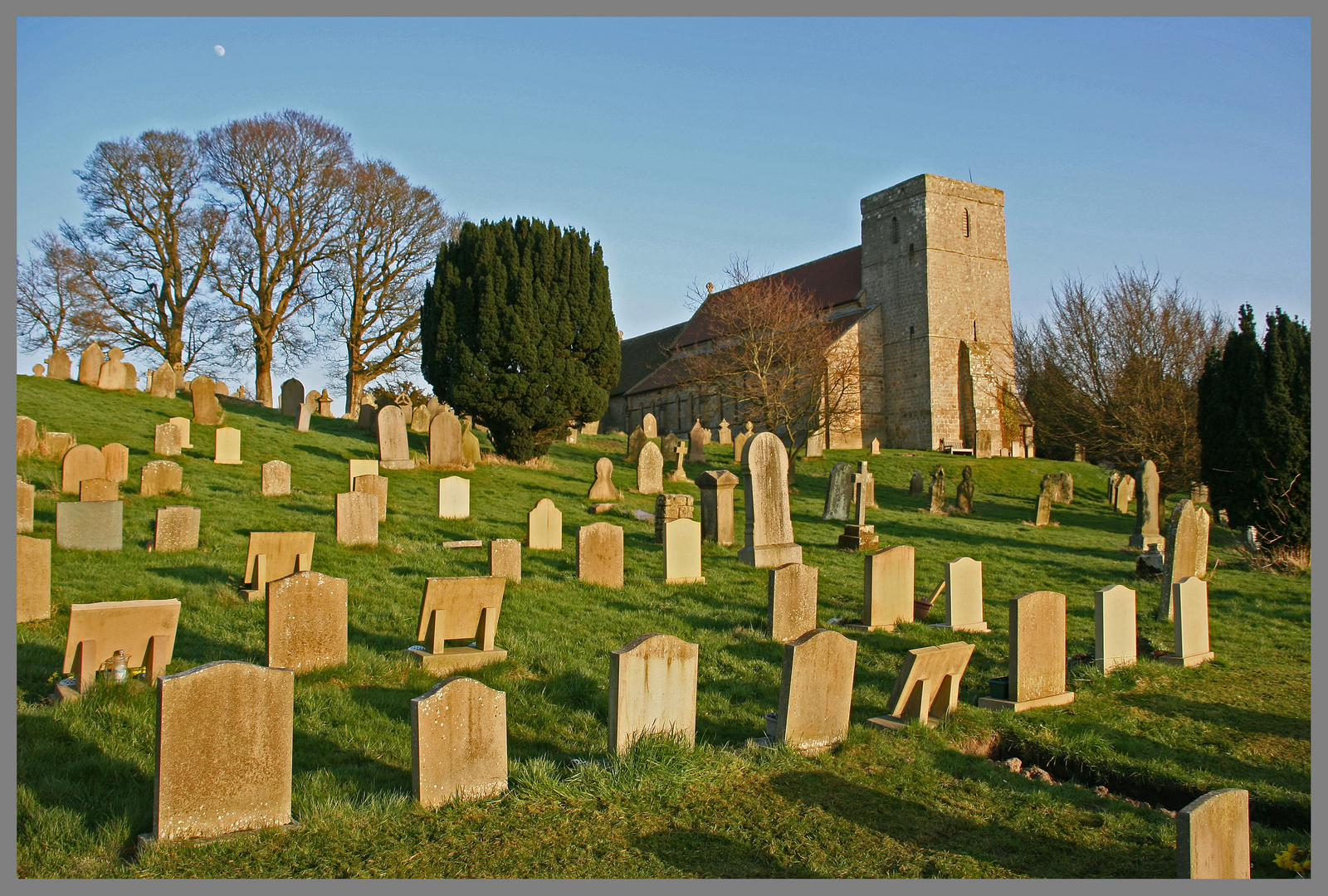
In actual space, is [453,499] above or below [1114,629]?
above

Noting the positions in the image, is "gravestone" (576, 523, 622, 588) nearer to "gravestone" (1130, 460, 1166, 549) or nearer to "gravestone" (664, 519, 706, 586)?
"gravestone" (664, 519, 706, 586)

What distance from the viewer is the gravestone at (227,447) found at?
15453mm

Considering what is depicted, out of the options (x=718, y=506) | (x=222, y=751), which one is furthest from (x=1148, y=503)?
(x=222, y=751)

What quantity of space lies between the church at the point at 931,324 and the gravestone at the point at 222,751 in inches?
1254

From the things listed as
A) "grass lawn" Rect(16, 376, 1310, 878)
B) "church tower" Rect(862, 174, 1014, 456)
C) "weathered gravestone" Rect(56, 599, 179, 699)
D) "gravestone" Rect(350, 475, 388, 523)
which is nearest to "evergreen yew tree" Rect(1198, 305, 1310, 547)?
"grass lawn" Rect(16, 376, 1310, 878)

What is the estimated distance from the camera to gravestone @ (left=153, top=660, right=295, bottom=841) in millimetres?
3510

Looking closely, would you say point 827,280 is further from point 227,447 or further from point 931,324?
point 227,447

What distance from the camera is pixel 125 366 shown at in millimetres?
23703

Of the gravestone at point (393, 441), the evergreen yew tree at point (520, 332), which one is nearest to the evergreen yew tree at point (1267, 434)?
the evergreen yew tree at point (520, 332)

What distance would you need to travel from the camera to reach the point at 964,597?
798 centimetres

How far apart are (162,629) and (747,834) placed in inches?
152

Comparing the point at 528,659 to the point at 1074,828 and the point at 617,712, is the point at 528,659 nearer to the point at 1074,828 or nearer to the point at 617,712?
the point at 617,712

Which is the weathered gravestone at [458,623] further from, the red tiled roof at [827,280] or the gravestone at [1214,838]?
the red tiled roof at [827,280]

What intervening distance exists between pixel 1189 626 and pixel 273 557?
7.97 meters
